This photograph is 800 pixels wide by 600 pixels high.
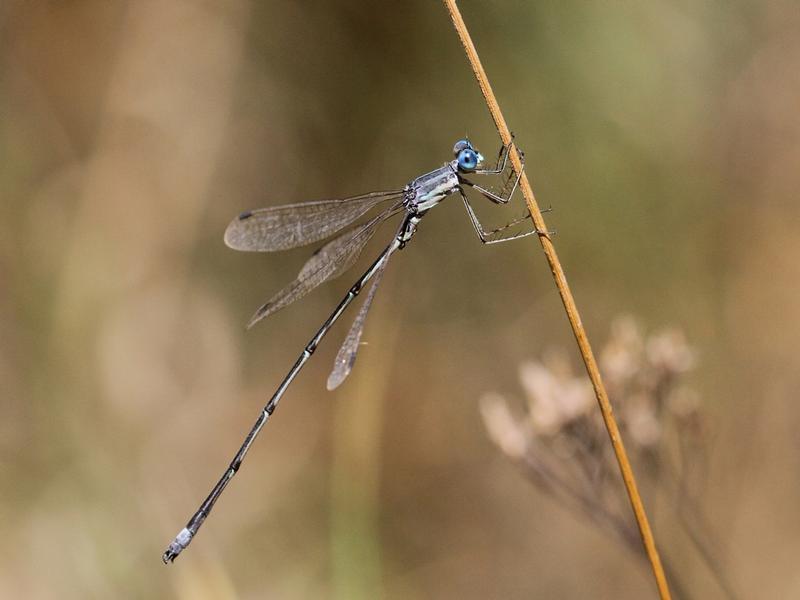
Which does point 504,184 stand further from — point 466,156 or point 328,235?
point 328,235

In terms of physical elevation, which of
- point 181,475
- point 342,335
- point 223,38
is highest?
point 223,38

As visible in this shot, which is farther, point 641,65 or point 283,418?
point 283,418

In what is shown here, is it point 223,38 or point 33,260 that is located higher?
point 223,38

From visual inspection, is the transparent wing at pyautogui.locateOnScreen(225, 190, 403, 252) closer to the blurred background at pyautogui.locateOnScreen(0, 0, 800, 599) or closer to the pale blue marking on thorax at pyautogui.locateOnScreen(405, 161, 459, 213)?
the pale blue marking on thorax at pyautogui.locateOnScreen(405, 161, 459, 213)

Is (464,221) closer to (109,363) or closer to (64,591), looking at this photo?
(109,363)

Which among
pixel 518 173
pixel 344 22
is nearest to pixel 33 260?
pixel 344 22

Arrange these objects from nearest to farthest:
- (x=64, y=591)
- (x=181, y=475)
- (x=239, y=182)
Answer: (x=64, y=591) → (x=181, y=475) → (x=239, y=182)
